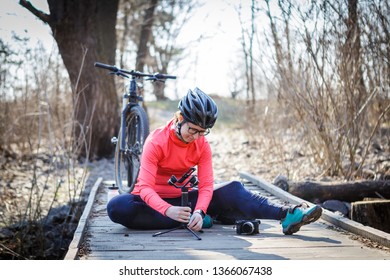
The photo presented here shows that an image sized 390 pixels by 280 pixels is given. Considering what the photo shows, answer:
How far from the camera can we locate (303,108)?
210 inches

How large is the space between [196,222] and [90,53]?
200 inches

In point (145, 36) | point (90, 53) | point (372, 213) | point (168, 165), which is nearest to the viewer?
point (168, 165)

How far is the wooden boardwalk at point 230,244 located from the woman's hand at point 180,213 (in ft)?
0.38

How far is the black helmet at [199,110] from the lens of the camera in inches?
113

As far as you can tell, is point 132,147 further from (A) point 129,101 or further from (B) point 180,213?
(B) point 180,213

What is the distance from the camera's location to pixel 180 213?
2.86 metres

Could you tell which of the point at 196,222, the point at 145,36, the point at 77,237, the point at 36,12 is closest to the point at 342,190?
the point at 196,222

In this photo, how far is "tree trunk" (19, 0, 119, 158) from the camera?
23.5ft

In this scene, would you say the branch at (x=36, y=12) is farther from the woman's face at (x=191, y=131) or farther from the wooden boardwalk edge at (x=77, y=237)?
the woman's face at (x=191, y=131)

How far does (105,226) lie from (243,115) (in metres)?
→ 5.88

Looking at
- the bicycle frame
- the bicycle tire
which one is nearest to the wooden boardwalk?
the bicycle tire

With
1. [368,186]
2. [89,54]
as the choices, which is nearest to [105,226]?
[368,186]

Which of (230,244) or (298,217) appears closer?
(230,244)
